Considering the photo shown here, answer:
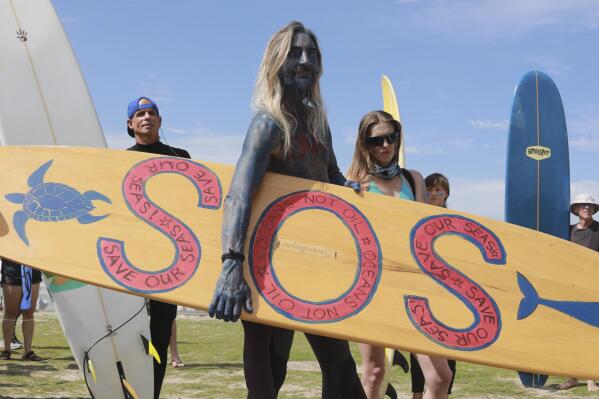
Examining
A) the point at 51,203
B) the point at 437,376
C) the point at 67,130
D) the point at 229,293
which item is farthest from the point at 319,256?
the point at 67,130

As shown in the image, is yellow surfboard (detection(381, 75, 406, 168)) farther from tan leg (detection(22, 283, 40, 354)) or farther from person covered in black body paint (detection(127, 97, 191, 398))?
tan leg (detection(22, 283, 40, 354))

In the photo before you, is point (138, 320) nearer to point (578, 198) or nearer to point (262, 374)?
point (262, 374)

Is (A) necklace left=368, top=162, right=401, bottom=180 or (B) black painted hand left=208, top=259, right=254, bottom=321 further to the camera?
(A) necklace left=368, top=162, right=401, bottom=180

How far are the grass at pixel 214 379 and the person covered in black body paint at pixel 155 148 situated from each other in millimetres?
1049

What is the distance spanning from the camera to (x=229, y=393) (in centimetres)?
436

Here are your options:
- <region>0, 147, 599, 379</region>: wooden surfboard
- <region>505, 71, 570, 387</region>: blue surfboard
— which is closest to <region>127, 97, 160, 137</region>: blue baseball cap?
<region>0, 147, 599, 379</region>: wooden surfboard

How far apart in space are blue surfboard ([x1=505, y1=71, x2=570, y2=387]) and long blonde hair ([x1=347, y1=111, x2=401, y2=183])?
321cm

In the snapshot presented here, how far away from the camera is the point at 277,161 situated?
2457 mm

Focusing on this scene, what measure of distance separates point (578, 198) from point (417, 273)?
360 cm

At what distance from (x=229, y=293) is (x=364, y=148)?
1.15 m

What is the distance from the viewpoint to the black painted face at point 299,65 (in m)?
2.35

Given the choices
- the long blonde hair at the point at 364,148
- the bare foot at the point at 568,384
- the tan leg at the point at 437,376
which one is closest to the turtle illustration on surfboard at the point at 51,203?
the long blonde hair at the point at 364,148

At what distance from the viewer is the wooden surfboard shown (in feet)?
7.91

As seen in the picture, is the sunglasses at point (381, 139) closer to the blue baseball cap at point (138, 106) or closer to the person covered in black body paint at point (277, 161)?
the person covered in black body paint at point (277, 161)
